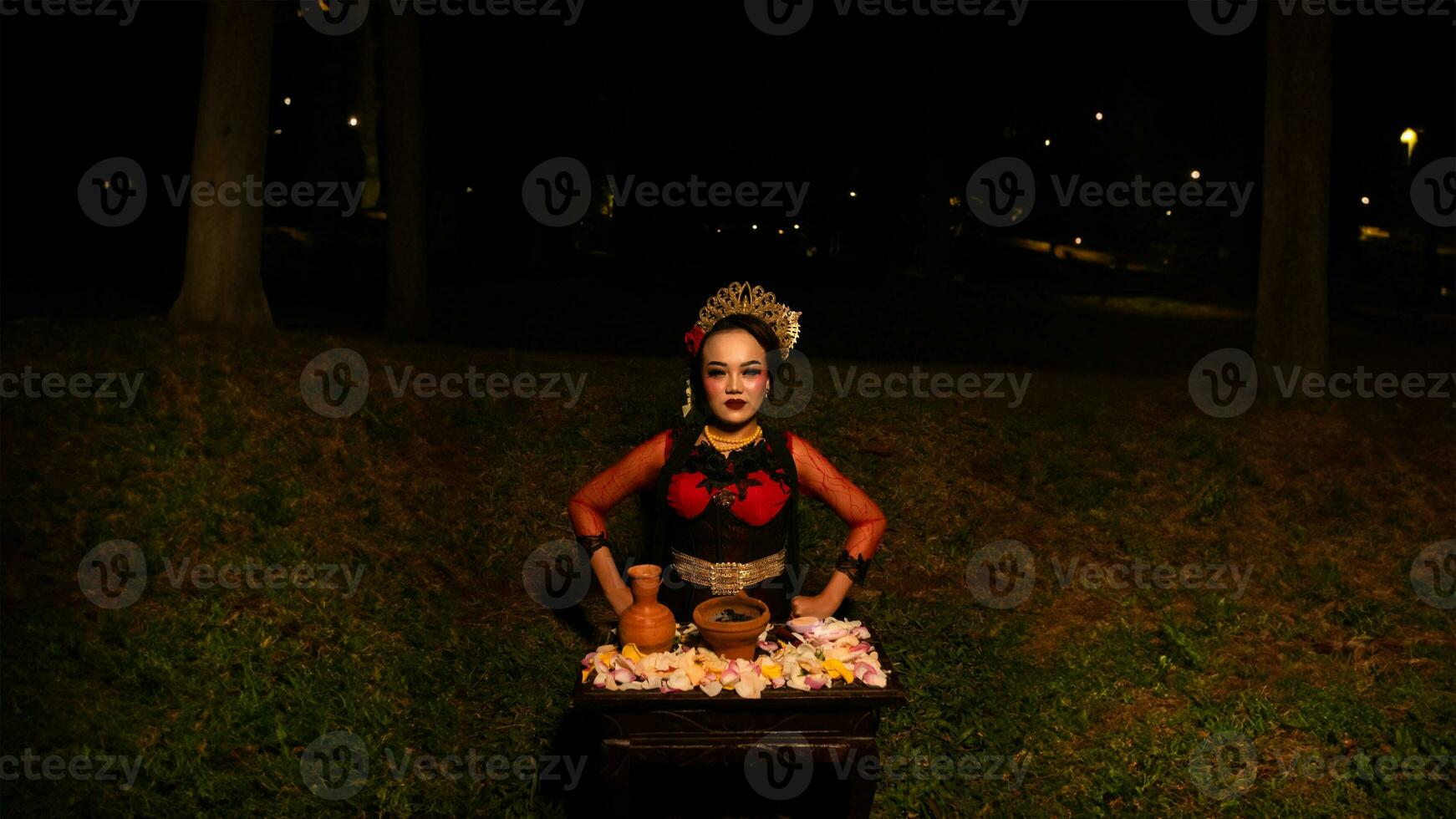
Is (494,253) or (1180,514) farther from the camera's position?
(494,253)

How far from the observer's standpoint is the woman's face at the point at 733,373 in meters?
4.39

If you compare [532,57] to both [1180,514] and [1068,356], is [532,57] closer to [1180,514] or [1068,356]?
[1068,356]

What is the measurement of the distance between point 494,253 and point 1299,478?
26.8 meters

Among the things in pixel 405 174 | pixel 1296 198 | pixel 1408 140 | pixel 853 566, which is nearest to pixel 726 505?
pixel 853 566

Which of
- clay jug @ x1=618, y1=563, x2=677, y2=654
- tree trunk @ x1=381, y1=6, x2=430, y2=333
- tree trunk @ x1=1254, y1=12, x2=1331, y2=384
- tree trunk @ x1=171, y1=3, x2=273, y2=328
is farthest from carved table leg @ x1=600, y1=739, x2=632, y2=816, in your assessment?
tree trunk @ x1=381, y1=6, x2=430, y2=333

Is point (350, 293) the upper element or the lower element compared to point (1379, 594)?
upper

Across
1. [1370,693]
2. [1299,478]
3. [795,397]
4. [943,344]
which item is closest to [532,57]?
[943,344]

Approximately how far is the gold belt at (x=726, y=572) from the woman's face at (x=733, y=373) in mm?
631

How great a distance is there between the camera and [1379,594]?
6938mm

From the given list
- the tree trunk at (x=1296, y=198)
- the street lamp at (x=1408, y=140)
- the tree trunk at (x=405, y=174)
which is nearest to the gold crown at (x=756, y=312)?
the tree trunk at (x=1296, y=198)

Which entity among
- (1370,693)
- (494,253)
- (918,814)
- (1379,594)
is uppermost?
(494,253)

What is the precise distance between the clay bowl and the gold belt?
0.56 metres

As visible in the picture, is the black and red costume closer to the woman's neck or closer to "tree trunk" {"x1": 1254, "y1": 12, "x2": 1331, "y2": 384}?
the woman's neck

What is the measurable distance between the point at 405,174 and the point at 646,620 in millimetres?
10372
